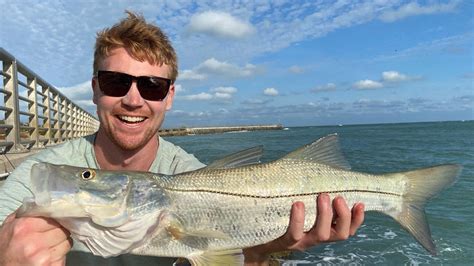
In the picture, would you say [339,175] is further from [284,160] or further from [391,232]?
[391,232]

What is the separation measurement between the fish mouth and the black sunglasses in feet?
4.02

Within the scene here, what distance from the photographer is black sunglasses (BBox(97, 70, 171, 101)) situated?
3.30m

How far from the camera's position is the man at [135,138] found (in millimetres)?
2961

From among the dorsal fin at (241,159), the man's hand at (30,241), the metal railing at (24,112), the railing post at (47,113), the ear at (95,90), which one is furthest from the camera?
the railing post at (47,113)

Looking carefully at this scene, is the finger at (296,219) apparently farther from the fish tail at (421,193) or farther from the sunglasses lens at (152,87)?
the sunglasses lens at (152,87)

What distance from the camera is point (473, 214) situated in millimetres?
11852

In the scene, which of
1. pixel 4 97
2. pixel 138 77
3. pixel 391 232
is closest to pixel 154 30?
pixel 138 77

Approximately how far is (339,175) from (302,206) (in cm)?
46

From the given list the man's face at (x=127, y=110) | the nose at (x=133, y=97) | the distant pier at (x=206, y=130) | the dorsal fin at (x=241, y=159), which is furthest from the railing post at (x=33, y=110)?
the distant pier at (x=206, y=130)

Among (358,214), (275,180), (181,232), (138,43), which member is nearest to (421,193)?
(358,214)

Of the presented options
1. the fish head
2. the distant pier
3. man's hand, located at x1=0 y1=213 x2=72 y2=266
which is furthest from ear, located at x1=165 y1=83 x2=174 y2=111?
the distant pier

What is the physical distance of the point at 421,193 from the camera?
11.1 feet

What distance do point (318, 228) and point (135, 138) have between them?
168cm

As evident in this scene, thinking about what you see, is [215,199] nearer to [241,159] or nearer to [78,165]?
[241,159]
